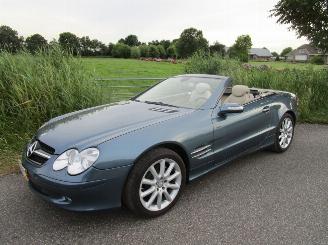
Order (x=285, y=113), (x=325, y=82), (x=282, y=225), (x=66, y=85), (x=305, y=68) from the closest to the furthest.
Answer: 1. (x=282, y=225)
2. (x=285, y=113)
3. (x=66, y=85)
4. (x=325, y=82)
5. (x=305, y=68)

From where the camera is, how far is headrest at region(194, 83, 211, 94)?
451 cm

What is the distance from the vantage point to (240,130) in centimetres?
443

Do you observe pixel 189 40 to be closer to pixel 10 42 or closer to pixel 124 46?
pixel 124 46

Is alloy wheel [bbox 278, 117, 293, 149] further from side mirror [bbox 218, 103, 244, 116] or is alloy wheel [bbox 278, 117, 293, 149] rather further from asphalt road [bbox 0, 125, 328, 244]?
side mirror [bbox 218, 103, 244, 116]

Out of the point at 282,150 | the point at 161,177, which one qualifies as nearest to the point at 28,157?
the point at 161,177

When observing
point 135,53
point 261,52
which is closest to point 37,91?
point 135,53

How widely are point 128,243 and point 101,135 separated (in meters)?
0.99

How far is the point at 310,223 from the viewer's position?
3.36 m

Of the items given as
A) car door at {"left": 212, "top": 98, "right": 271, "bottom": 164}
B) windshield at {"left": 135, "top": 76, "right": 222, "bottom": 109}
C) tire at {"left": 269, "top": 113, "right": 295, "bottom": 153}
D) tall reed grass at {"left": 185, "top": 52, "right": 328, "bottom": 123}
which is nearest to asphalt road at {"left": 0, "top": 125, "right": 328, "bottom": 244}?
car door at {"left": 212, "top": 98, "right": 271, "bottom": 164}

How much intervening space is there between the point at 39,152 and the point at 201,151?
164 cm

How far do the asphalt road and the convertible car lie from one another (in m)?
0.25

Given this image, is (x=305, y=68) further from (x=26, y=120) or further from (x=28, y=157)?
(x=28, y=157)

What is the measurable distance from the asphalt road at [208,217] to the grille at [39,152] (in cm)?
57

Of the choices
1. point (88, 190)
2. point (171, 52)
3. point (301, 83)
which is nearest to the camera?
point (88, 190)
